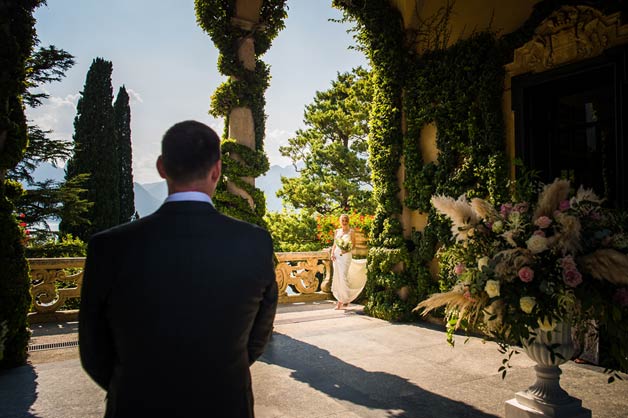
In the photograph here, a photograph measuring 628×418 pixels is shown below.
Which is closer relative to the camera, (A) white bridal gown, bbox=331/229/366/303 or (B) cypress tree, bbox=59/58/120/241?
(A) white bridal gown, bbox=331/229/366/303

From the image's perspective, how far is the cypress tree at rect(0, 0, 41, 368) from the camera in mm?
5727

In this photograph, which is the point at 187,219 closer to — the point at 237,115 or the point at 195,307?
the point at 195,307

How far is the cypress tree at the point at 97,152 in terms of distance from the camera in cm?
2194

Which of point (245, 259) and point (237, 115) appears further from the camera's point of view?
point (237, 115)

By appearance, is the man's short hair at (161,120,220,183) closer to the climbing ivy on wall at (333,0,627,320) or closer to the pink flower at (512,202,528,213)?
the pink flower at (512,202,528,213)

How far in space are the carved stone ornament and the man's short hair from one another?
6186mm

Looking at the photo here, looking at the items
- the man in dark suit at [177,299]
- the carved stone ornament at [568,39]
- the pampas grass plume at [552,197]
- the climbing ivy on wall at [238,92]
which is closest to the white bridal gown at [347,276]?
the climbing ivy on wall at [238,92]

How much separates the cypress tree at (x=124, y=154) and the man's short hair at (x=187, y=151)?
80.0 feet

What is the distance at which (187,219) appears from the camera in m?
1.70

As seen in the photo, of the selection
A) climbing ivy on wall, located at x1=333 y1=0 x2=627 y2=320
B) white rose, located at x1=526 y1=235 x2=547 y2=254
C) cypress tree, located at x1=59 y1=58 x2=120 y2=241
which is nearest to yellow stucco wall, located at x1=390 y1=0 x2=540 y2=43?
climbing ivy on wall, located at x1=333 y1=0 x2=627 y2=320

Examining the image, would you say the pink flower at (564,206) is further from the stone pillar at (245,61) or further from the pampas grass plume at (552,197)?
the stone pillar at (245,61)

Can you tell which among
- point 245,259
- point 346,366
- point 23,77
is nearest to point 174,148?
point 245,259

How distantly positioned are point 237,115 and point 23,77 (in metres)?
3.11

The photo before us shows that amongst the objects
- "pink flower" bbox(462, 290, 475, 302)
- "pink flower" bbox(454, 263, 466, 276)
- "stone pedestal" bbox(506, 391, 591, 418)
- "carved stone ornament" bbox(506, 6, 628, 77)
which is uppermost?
"carved stone ornament" bbox(506, 6, 628, 77)
